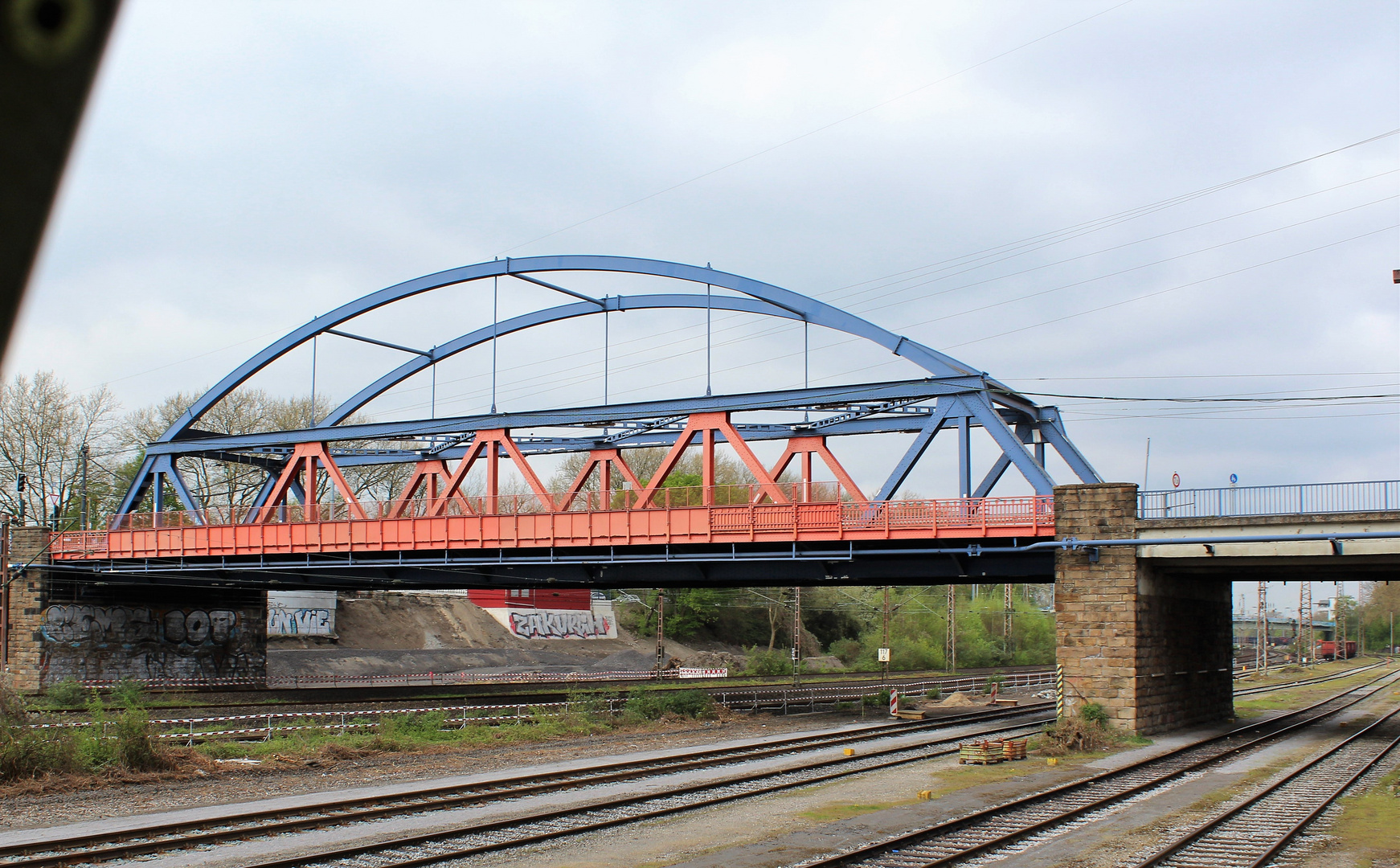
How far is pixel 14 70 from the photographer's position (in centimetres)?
151

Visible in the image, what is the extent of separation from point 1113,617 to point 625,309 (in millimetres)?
25940

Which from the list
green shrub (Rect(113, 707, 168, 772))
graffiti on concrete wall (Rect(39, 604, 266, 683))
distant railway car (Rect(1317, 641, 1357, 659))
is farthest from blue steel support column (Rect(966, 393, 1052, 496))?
distant railway car (Rect(1317, 641, 1357, 659))

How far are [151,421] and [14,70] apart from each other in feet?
244

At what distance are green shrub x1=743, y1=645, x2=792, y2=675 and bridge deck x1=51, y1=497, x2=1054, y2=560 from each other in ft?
98.8

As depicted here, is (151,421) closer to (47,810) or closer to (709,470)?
(709,470)

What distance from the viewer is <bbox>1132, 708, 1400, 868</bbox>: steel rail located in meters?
Answer: 14.4

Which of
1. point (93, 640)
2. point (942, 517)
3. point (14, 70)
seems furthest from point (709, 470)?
point (14, 70)

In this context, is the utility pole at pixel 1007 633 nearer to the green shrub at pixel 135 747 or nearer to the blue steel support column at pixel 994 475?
the blue steel support column at pixel 994 475

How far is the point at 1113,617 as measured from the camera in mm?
27953

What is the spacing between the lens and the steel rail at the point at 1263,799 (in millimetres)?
14414

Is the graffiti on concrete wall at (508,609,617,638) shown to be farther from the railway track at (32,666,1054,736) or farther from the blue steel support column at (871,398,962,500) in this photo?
the blue steel support column at (871,398,962,500)

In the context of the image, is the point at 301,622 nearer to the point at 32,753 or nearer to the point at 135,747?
the point at 135,747

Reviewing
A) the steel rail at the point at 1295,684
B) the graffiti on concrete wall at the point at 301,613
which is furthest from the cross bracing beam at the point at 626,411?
the steel rail at the point at 1295,684

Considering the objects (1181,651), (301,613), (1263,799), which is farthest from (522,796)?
(301,613)
